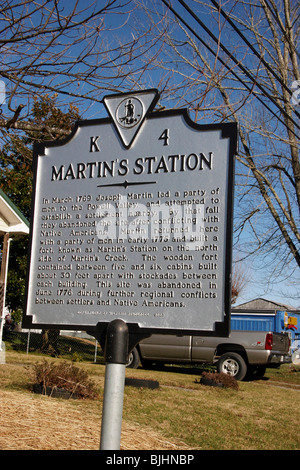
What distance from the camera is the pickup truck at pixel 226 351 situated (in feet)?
48.0

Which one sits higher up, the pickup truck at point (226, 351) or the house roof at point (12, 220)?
the house roof at point (12, 220)

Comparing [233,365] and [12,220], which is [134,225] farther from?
[233,365]

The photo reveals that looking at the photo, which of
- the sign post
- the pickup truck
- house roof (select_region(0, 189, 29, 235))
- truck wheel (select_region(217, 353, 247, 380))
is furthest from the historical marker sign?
truck wheel (select_region(217, 353, 247, 380))

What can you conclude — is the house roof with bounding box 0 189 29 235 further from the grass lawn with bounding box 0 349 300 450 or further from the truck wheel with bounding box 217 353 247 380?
the truck wheel with bounding box 217 353 247 380

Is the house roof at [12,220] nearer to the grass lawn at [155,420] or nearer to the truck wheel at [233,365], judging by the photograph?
the grass lawn at [155,420]

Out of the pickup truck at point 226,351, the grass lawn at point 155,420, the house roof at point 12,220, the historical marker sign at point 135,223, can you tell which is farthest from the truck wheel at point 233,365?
the historical marker sign at point 135,223

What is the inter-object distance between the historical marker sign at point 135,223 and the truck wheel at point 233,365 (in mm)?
11487

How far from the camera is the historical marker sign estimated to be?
3.52 m

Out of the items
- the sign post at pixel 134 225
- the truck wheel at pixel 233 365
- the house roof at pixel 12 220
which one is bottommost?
the truck wheel at pixel 233 365

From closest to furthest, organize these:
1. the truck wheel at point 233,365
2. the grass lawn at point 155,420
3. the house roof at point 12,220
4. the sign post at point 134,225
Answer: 1. the sign post at point 134,225
2. the grass lawn at point 155,420
3. the house roof at point 12,220
4. the truck wheel at point 233,365

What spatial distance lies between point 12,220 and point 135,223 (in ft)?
35.5

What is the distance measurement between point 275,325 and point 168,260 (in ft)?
98.9

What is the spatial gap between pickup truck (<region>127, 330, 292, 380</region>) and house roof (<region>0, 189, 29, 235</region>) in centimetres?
450

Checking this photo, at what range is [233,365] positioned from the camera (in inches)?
579
